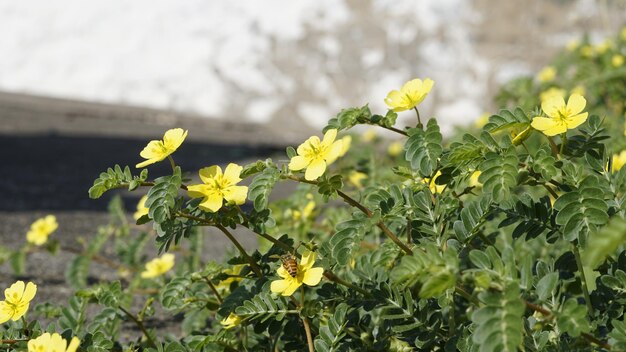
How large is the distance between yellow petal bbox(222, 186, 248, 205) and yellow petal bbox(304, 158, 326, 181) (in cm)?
12

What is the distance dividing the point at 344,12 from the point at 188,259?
17.5 feet

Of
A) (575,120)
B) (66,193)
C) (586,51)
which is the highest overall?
(586,51)

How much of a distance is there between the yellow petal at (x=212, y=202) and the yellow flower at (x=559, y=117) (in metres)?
0.54

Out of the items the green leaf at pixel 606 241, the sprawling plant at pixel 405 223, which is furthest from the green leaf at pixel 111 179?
the green leaf at pixel 606 241

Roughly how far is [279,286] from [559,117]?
1.78ft

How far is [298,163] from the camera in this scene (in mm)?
1335

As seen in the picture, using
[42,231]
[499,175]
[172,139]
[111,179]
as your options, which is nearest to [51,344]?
[111,179]

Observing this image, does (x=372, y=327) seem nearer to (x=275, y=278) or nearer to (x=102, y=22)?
(x=275, y=278)

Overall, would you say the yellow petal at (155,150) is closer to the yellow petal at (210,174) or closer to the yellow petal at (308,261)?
the yellow petal at (210,174)

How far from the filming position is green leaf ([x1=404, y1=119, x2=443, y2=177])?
135 centimetres

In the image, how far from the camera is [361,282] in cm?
149

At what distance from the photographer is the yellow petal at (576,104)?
134cm

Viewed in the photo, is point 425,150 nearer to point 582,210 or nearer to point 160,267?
point 582,210

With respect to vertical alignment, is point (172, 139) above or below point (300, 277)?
above
